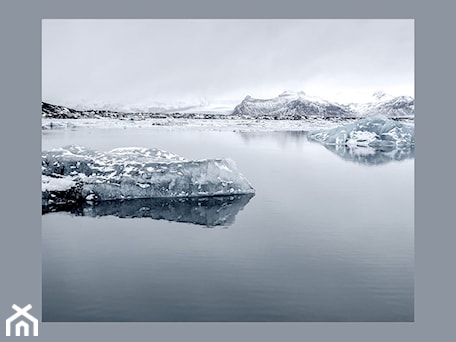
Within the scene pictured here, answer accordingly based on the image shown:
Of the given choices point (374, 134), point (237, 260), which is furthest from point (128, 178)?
point (374, 134)

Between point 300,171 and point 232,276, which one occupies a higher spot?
point 300,171

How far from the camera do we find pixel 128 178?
13.5 metres

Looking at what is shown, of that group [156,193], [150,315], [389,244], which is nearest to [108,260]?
[150,315]

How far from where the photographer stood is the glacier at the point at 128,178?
13109 millimetres

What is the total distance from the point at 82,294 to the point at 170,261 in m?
1.77

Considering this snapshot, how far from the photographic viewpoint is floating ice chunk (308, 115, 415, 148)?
31.5 meters

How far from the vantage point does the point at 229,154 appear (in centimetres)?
2308

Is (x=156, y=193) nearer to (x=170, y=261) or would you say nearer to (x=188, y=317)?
(x=170, y=261)

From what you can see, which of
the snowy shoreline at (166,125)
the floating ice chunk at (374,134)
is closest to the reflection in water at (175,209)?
the floating ice chunk at (374,134)

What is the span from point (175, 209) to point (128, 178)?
5.77 feet

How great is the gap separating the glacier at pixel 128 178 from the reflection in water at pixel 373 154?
1153 cm

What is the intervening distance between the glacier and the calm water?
0.62 meters

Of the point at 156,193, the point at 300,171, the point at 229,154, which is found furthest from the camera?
the point at 229,154
